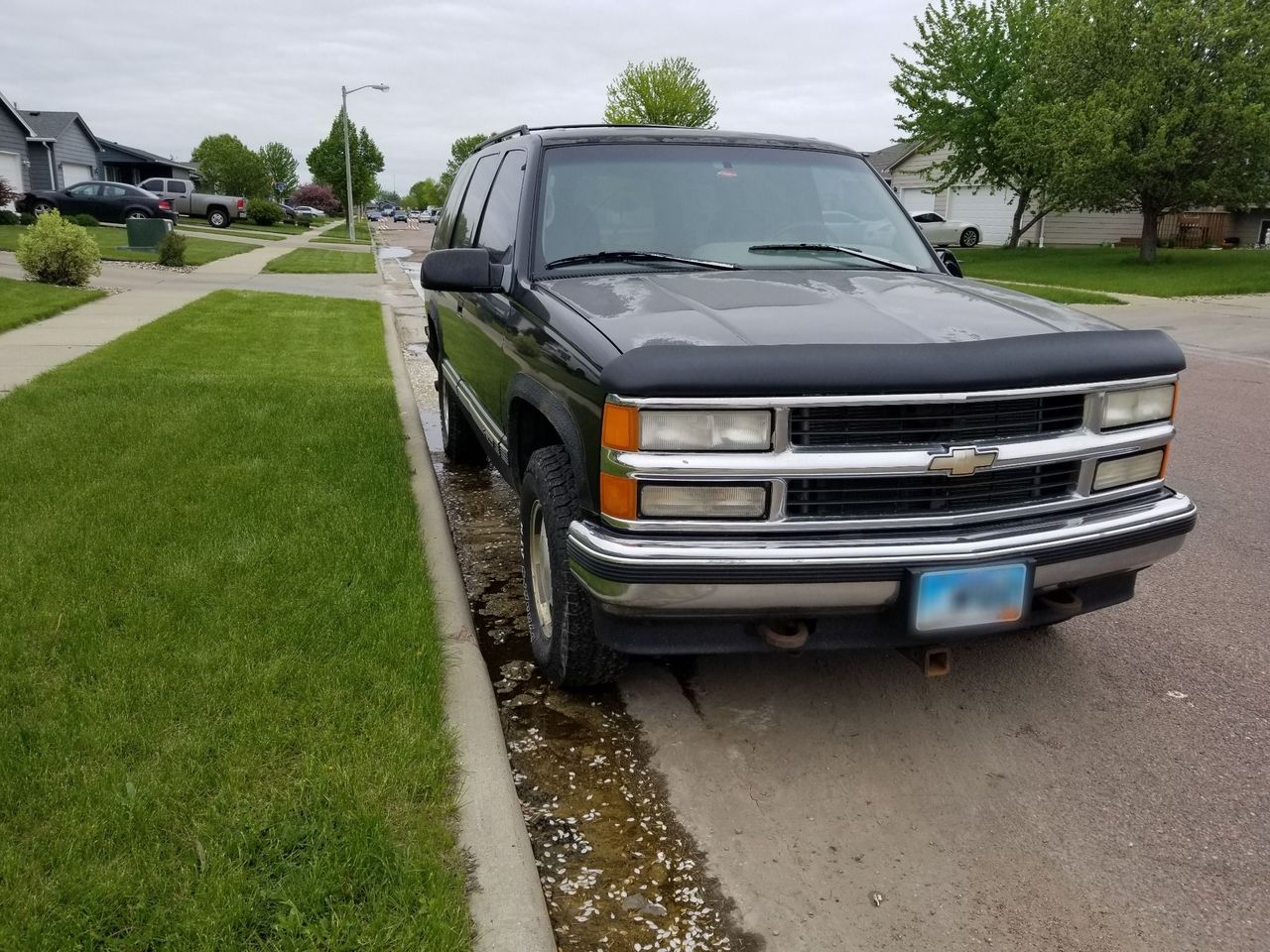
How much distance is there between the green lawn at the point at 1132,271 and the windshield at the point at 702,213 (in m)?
18.2

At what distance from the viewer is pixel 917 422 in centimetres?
277

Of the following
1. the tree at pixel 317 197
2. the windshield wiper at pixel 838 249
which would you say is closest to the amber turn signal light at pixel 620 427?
the windshield wiper at pixel 838 249

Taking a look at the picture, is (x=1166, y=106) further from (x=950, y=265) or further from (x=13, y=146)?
(x=13, y=146)

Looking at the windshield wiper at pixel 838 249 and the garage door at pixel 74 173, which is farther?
the garage door at pixel 74 173

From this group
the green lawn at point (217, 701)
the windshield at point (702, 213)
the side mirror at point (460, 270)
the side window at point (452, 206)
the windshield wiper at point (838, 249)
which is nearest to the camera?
the green lawn at point (217, 701)

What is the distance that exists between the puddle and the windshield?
1.56m

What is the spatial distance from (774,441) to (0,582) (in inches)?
124

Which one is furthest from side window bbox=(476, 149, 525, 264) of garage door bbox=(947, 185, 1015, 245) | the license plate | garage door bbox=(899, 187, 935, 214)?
garage door bbox=(899, 187, 935, 214)

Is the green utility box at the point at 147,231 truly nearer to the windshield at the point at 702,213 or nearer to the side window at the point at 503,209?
the side window at the point at 503,209

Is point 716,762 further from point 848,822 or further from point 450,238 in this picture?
point 450,238

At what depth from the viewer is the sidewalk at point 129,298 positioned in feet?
30.6

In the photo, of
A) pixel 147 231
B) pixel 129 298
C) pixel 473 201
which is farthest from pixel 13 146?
pixel 473 201

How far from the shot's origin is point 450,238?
5.95m

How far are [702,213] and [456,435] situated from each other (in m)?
2.84
